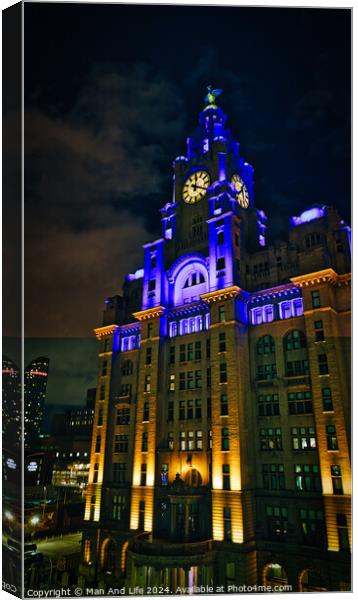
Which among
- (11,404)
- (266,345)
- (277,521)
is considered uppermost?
(266,345)

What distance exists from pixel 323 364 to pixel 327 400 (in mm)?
2862

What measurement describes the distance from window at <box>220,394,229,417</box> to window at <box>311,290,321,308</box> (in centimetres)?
1150

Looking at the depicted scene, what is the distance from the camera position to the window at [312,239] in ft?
130

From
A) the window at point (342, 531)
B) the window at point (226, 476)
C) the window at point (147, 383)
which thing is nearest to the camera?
the window at point (342, 531)

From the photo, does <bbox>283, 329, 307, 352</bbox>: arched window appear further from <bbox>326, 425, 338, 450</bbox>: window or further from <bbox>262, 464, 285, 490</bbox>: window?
<bbox>262, 464, 285, 490</bbox>: window

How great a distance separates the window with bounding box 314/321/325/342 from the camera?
35906 millimetres

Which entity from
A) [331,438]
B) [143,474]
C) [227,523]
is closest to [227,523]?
[227,523]

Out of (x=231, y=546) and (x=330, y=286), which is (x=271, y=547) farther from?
(x=330, y=286)

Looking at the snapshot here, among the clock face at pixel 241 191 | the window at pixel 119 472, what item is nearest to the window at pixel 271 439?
the window at pixel 119 472

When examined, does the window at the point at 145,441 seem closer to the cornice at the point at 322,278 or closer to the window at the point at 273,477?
the window at the point at 273,477

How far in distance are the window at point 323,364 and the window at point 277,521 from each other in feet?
37.2

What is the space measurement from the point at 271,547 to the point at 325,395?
12242 mm

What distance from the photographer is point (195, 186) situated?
168 feet

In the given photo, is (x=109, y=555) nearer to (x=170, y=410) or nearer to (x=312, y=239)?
(x=170, y=410)
